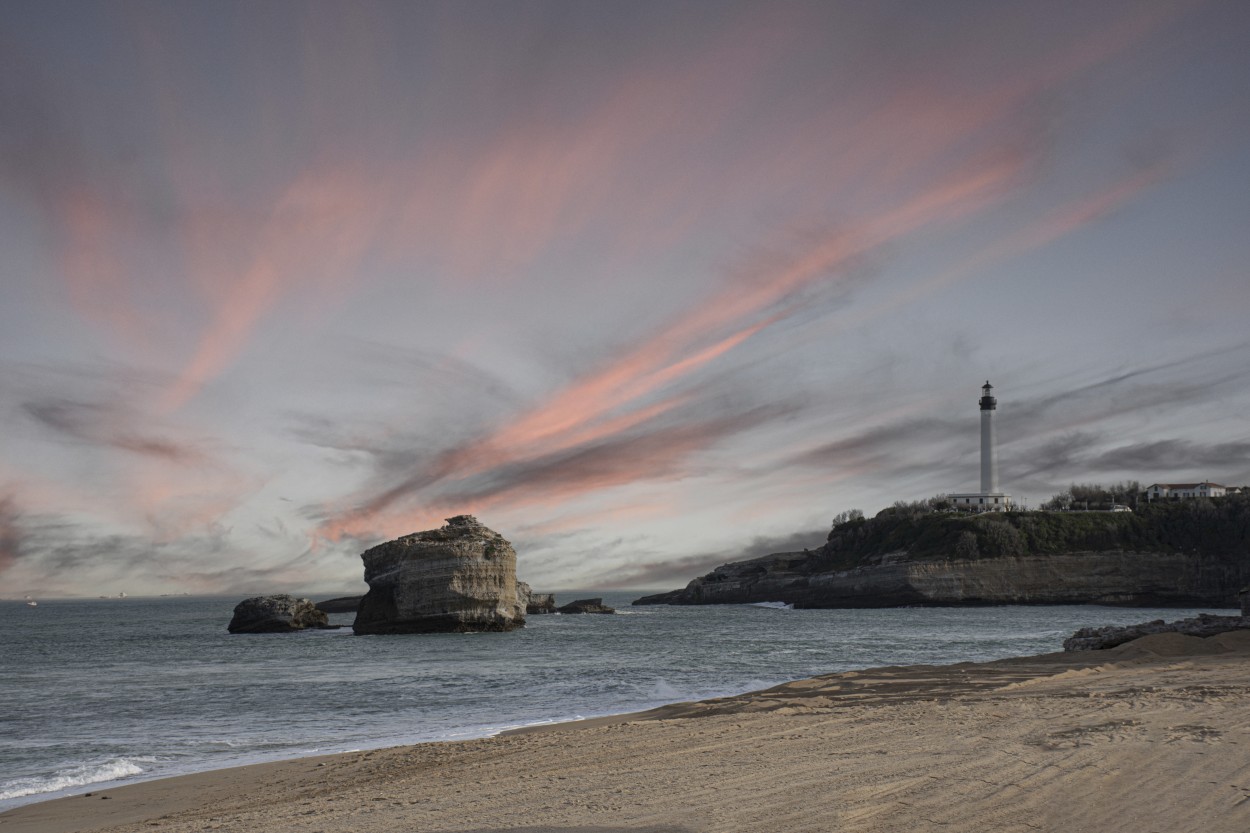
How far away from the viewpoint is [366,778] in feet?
41.4

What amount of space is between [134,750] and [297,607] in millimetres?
63985

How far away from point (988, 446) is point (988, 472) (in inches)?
274

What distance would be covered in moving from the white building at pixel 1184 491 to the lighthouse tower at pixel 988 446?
29.3 metres

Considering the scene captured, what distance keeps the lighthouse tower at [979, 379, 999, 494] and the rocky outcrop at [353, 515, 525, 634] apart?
9323 centimetres

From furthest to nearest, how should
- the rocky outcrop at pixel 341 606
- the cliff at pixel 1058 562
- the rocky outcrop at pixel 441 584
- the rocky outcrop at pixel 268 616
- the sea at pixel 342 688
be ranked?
the rocky outcrop at pixel 341 606 < the cliff at pixel 1058 562 < the rocky outcrop at pixel 268 616 < the rocky outcrop at pixel 441 584 < the sea at pixel 342 688

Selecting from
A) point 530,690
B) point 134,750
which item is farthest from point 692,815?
point 530,690

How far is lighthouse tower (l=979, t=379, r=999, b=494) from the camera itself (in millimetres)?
133000

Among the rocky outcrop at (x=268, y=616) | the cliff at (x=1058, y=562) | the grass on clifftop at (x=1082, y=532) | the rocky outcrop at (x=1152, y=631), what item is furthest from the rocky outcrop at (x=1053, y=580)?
the rocky outcrop at (x=1152, y=631)

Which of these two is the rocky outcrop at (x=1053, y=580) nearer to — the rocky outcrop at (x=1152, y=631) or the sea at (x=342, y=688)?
the sea at (x=342, y=688)

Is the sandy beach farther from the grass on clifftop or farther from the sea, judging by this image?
the grass on clifftop

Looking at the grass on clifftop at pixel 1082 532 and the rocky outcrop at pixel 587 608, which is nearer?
the grass on clifftop at pixel 1082 532

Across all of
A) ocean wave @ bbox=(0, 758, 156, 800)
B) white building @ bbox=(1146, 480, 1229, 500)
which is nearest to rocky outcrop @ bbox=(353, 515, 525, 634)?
ocean wave @ bbox=(0, 758, 156, 800)

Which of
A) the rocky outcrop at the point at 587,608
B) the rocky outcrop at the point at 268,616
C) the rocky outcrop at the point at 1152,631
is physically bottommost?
the rocky outcrop at the point at 587,608

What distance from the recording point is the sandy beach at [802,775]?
7.94 m
